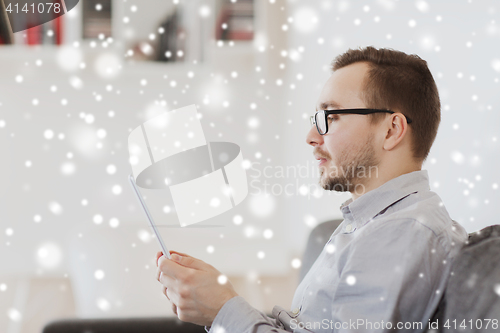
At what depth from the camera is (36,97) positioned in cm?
204

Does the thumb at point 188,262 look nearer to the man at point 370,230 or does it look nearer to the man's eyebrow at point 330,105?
the man at point 370,230

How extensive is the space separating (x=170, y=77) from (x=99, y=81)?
35 centimetres

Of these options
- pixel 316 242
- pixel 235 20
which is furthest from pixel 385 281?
pixel 235 20

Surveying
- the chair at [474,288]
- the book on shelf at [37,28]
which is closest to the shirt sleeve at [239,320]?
the chair at [474,288]

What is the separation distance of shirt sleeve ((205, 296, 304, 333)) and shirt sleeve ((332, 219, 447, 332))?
14 centimetres

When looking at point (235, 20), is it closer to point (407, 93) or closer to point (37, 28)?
point (37, 28)

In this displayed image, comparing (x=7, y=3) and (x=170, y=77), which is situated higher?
(x=7, y=3)

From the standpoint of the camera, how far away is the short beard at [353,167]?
0.96 m

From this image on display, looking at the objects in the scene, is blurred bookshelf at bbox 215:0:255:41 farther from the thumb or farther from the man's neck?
the thumb

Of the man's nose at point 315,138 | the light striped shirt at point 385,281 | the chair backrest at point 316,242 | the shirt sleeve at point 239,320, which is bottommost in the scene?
the chair backrest at point 316,242

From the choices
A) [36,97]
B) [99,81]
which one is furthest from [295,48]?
[36,97]

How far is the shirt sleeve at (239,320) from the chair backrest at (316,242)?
0.46 meters

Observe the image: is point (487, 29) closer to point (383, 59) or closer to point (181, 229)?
point (383, 59)

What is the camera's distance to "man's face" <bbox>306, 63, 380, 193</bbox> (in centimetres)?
96
